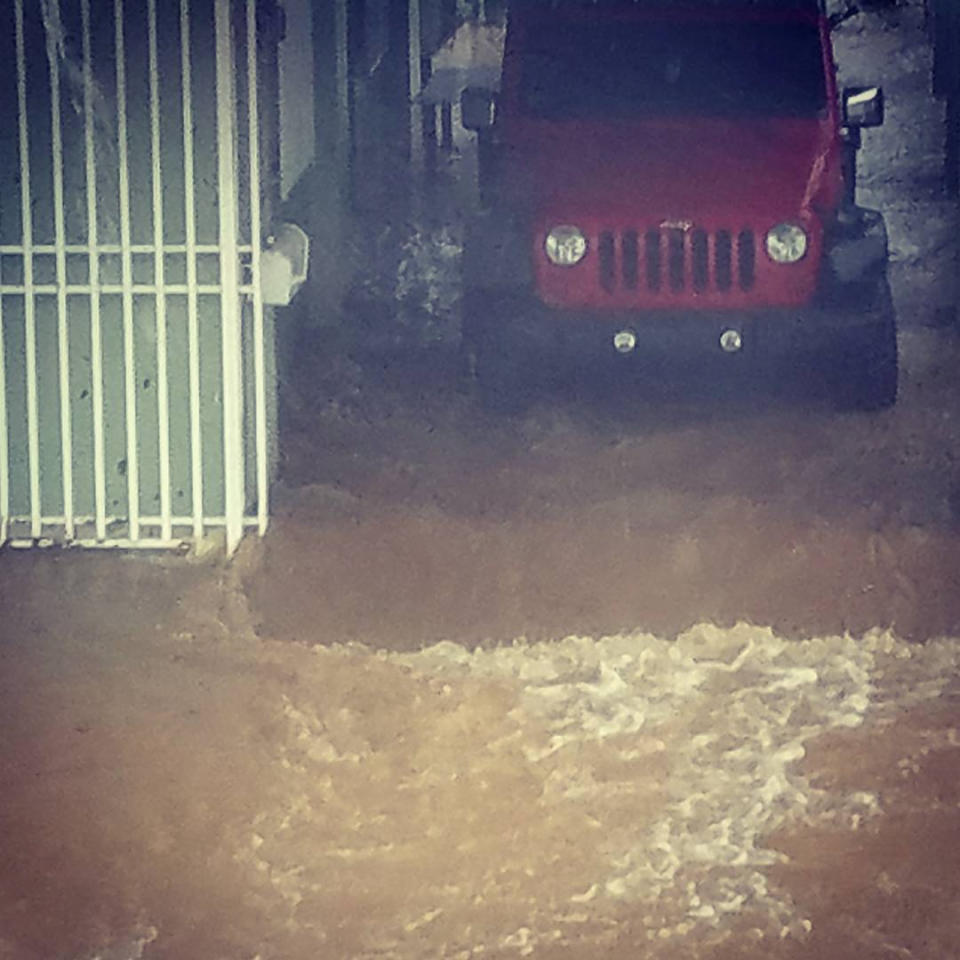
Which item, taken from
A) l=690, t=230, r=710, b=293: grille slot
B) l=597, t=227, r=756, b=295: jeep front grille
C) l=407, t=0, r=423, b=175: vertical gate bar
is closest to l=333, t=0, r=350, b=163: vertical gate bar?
l=407, t=0, r=423, b=175: vertical gate bar

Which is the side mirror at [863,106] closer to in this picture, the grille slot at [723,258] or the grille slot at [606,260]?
the grille slot at [723,258]

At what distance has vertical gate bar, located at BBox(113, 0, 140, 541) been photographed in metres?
1.69

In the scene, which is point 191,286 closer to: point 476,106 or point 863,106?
point 476,106

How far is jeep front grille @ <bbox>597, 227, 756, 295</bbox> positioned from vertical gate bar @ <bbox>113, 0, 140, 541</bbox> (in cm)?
68

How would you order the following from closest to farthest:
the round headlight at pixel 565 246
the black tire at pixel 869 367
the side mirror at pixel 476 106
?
the black tire at pixel 869 367, the side mirror at pixel 476 106, the round headlight at pixel 565 246

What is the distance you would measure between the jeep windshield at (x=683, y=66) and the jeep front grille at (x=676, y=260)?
0.17 metres

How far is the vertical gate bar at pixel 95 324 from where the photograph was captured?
169cm

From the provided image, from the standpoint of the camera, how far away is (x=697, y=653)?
57.9 inches

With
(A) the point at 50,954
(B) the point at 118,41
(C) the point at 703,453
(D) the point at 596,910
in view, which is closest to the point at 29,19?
(B) the point at 118,41

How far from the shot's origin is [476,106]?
1.67 m

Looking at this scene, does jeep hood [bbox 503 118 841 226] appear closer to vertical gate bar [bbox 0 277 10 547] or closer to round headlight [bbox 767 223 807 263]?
round headlight [bbox 767 223 807 263]

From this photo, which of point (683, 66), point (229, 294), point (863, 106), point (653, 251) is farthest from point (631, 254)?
point (229, 294)

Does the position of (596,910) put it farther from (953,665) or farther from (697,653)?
(953,665)

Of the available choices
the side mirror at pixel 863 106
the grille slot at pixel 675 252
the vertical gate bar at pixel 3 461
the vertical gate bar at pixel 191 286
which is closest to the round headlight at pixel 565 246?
the grille slot at pixel 675 252
